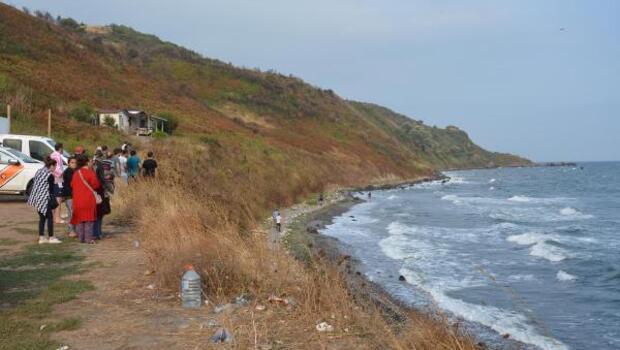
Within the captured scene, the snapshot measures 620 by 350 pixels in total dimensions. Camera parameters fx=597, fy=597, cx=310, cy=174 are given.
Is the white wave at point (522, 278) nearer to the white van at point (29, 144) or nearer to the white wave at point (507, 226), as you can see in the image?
the white wave at point (507, 226)

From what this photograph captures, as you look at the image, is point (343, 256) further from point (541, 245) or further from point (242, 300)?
point (541, 245)

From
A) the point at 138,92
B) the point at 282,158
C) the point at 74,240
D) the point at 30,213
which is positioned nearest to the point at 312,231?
the point at 30,213

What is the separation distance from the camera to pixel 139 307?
6.84m

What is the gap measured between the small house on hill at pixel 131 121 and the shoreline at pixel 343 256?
514 inches

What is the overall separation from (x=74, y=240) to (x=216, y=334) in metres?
6.88

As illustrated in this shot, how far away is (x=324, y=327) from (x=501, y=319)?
7122mm

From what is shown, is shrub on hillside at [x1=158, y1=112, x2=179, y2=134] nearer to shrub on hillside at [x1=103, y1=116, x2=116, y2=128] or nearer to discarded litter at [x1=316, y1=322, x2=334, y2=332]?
shrub on hillside at [x1=103, y1=116, x2=116, y2=128]

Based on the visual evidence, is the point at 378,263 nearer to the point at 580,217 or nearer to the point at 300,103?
the point at 580,217

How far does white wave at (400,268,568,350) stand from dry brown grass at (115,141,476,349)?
350 cm

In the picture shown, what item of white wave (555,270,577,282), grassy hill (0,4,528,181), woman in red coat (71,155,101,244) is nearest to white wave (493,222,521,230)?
white wave (555,270,577,282)

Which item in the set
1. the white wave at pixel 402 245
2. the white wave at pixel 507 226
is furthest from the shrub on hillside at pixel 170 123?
the white wave at pixel 507 226

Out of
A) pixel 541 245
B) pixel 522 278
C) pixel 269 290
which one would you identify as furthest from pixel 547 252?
pixel 269 290

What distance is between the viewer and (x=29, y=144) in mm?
18969

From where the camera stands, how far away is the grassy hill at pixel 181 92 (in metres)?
39.8
